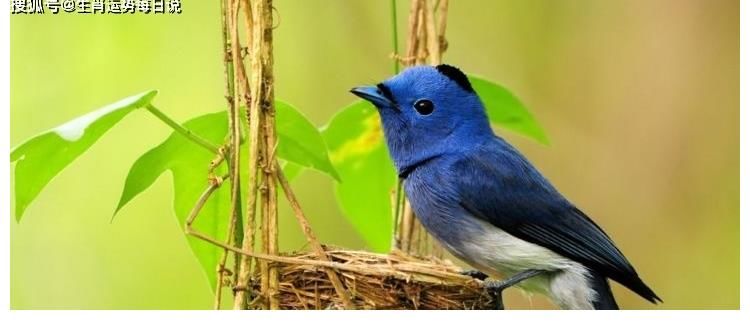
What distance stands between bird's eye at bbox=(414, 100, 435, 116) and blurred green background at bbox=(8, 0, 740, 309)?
43 centimetres

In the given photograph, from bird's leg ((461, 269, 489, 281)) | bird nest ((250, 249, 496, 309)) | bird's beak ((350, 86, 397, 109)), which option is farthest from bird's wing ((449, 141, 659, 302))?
bird nest ((250, 249, 496, 309))

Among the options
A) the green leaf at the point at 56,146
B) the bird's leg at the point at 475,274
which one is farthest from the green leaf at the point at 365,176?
the green leaf at the point at 56,146

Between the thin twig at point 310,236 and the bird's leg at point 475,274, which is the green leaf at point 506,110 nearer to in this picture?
the bird's leg at point 475,274

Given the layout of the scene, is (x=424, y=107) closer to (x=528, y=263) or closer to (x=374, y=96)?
(x=374, y=96)

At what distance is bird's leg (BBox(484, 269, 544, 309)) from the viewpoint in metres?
2.46

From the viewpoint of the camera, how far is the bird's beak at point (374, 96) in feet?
8.22

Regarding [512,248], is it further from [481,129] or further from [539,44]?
[539,44]

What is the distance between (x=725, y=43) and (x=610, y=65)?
18.1 inches

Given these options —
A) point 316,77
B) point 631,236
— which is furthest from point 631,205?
point 316,77

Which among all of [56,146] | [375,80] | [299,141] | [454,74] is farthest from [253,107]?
[375,80]

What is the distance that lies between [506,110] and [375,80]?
539mm

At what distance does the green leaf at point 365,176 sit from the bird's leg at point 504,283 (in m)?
0.40

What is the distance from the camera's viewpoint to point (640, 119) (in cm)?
301

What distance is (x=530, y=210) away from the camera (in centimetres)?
265
